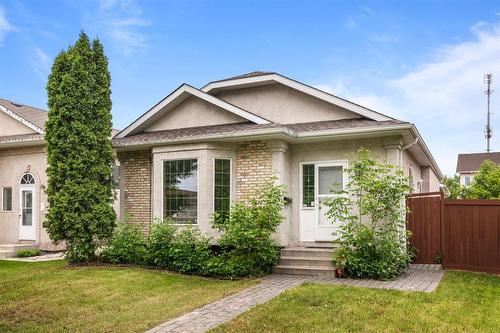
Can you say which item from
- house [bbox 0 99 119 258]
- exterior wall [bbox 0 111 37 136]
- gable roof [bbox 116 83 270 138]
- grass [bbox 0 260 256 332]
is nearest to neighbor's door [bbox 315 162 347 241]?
gable roof [bbox 116 83 270 138]

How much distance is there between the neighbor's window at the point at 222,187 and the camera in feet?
36.1

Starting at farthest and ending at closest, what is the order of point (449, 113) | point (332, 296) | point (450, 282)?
point (449, 113) → point (450, 282) → point (332, 296)

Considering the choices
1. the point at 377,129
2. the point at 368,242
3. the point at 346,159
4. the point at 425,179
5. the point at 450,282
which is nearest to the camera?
the point at 450,282

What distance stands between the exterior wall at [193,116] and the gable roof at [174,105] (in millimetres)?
164

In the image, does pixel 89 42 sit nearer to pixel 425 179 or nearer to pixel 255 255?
pixel 255 255

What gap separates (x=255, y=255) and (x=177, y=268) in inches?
73.6

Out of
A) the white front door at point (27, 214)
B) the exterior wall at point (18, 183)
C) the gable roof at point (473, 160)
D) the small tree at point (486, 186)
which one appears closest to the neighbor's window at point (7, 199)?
the exterior wall at point (18, 183)

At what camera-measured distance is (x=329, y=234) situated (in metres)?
10.9

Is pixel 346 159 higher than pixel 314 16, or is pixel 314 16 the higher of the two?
pixel 314 16

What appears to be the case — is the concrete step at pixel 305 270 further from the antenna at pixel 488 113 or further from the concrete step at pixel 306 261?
the antenna at pixel 488 113

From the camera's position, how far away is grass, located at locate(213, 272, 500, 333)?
5.79 metres

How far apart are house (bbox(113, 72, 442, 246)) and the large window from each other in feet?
0.08

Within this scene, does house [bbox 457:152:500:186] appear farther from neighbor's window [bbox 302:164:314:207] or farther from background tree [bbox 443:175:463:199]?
neighbor's window [bbox 302:164:314:207]

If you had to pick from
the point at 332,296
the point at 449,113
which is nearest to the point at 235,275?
the point at 332,296
